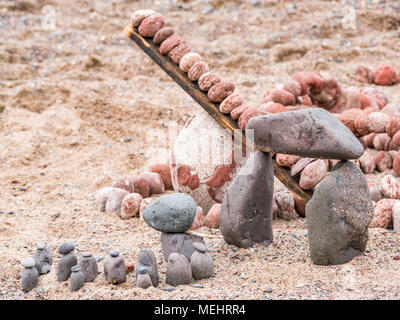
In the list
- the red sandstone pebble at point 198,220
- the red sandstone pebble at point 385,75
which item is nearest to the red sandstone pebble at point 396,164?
the red sandstone pebble at point 198,220

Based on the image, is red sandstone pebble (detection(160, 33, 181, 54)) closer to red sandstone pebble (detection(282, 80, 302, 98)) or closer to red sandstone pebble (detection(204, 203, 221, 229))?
red sandstone pebble (detection(204, 203, 221, 229))

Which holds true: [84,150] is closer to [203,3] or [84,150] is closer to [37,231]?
→ [37,231]

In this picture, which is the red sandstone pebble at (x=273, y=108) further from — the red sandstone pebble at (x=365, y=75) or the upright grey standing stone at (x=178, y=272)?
the upright grey standing stone at (x=178, y=272)

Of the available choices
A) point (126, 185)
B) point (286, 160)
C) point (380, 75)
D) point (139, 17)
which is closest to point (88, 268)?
point (126, 185)

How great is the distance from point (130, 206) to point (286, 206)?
116 centimetres

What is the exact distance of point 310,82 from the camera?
5516 mm

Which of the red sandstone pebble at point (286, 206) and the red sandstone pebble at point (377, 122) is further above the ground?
the red sandstone pebble at point (377, 122)

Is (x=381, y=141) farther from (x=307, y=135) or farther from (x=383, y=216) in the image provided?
(x=307, y=135)

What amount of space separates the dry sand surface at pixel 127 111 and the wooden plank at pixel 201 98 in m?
0.27

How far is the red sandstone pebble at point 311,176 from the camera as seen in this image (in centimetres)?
364

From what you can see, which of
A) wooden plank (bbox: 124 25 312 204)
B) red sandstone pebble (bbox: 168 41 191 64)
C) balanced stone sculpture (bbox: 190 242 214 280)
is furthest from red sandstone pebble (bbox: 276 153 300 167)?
balanced stone sculpture (bbox: 190 242 214 280)

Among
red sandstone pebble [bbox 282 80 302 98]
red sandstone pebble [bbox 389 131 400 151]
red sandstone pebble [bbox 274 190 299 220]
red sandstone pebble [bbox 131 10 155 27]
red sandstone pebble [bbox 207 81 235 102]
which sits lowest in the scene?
red sandstone pebble [bbox 274 190 299 220]

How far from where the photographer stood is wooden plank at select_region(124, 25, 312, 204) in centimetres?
374

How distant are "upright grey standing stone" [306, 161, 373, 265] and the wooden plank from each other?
2.56 ft
